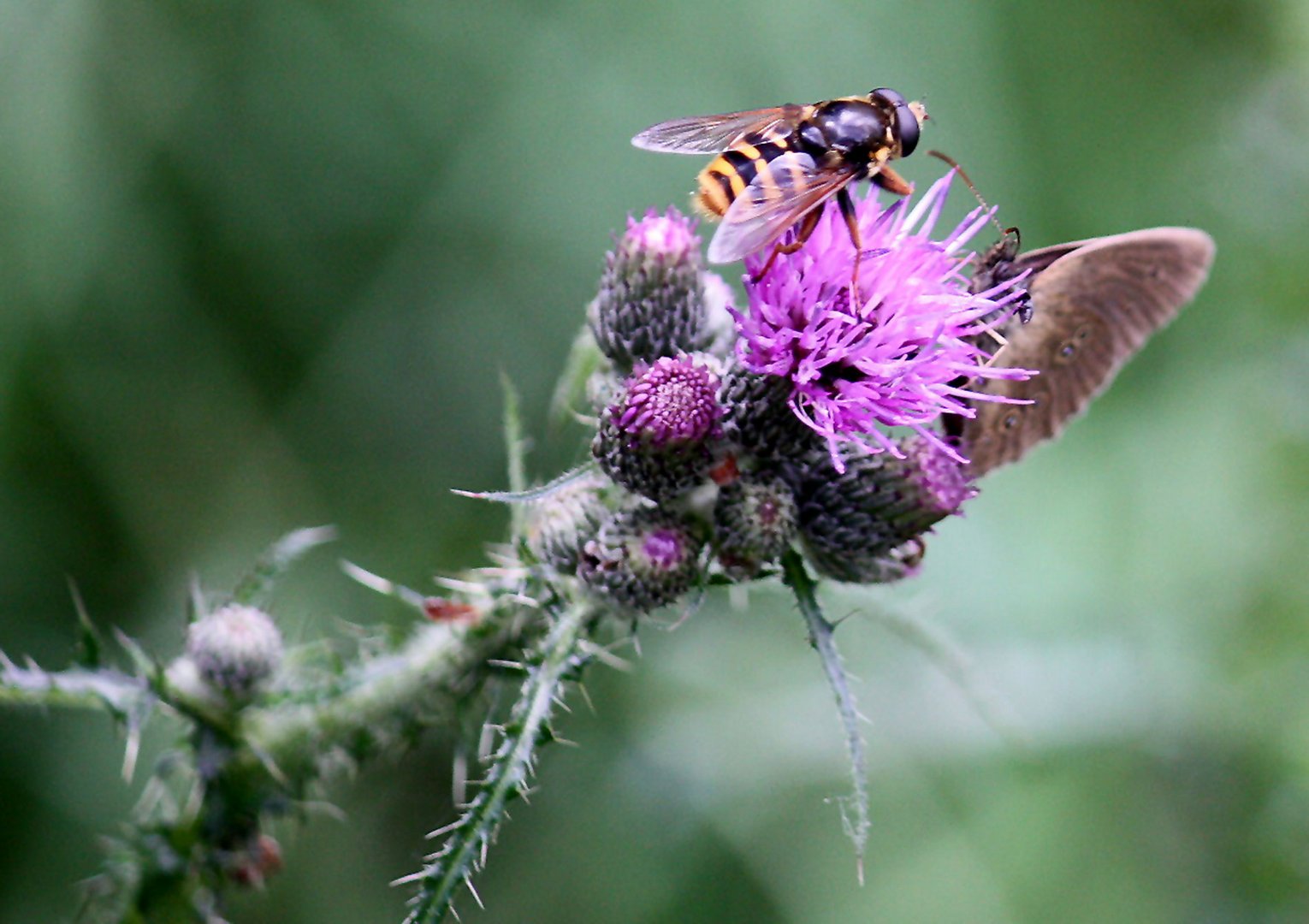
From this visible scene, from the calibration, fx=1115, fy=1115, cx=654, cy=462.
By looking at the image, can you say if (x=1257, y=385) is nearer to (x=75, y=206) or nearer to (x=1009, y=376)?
(x=1009, y=376)

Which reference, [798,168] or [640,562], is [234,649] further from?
[798,168]

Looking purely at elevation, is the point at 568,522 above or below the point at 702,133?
below

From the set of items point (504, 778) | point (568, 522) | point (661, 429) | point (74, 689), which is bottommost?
point (74, 689)

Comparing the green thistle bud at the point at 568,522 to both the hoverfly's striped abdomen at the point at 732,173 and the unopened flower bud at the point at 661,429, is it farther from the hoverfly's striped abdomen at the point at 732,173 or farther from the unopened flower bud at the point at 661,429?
the hoverfly's striped abdomen at the point at 732,173

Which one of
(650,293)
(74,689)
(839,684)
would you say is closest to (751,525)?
(839,684)

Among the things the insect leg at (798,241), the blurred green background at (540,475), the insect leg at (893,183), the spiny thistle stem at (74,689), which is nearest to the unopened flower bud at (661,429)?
the insect leg at (798,241)

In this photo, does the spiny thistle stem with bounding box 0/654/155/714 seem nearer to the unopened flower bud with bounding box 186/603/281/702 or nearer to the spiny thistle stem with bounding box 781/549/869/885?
the unopened flower bud with bounding box 186/603/281/702

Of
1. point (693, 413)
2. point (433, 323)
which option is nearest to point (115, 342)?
point (433, 323)
